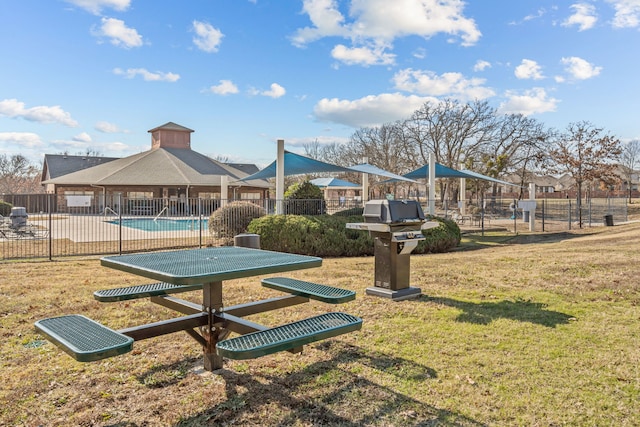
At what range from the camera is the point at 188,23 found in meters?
11.9

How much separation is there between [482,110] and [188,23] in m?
29.4

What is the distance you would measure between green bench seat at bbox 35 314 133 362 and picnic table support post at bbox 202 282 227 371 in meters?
0.72

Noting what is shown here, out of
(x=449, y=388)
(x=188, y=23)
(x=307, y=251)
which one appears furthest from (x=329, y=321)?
(x=188, y=23)

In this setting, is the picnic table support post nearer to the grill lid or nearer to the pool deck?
the grill lid

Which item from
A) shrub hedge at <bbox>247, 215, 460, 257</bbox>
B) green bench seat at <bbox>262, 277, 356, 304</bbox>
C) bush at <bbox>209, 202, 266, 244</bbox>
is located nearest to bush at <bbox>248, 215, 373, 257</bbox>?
shrub hedge at <bbox>247, 215, 460, 257</bbox>

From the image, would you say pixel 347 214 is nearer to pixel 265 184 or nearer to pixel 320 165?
pixel 320 165

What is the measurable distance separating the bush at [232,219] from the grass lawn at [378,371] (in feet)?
23.5

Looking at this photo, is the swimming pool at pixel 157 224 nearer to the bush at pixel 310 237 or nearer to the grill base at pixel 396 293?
the bush at pixel 310 237

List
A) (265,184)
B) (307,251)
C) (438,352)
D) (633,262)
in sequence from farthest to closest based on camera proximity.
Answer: (265,184), (307,251), (633,262), (438,352)

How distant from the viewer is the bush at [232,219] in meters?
12.7

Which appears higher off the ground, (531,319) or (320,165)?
(320,165)

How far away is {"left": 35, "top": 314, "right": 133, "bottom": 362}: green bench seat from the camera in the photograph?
2195 millimetres

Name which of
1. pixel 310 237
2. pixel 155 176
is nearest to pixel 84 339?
pixel 310 237

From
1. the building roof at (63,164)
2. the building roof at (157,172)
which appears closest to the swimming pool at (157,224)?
the building roof at (157,172)
